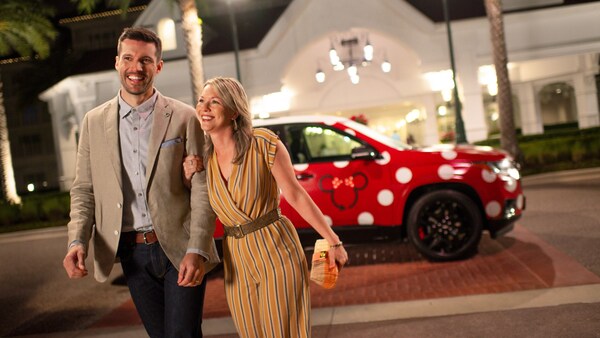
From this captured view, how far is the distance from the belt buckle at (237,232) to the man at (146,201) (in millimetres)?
105

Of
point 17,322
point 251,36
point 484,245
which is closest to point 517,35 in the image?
point 251,36

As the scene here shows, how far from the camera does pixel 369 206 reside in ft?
27.7

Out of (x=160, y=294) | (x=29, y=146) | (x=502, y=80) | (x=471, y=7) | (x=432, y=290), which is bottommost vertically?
(x=432, y=290)

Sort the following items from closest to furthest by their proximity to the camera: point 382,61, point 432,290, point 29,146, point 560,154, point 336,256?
point 336,256, point 432,290, point 560,154, point 382,61, point 29,146

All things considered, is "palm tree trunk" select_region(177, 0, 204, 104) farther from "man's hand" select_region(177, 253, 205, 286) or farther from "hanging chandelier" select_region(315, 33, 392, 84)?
"man's hand" select_region(177, 253, 205, 286)

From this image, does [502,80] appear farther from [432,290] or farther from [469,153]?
[432,290]

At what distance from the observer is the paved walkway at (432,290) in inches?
250

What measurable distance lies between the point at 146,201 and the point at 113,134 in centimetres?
39

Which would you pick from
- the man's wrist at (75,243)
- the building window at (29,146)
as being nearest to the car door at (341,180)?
the man's wrist at (75,243)

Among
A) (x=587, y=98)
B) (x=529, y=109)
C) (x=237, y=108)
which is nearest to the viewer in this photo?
(x=237, y=108)

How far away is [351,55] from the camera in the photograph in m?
24.5

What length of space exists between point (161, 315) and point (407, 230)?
17.8ft

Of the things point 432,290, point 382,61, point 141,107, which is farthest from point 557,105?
point 141,107

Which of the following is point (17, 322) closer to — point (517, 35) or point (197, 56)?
point (197, 56)
